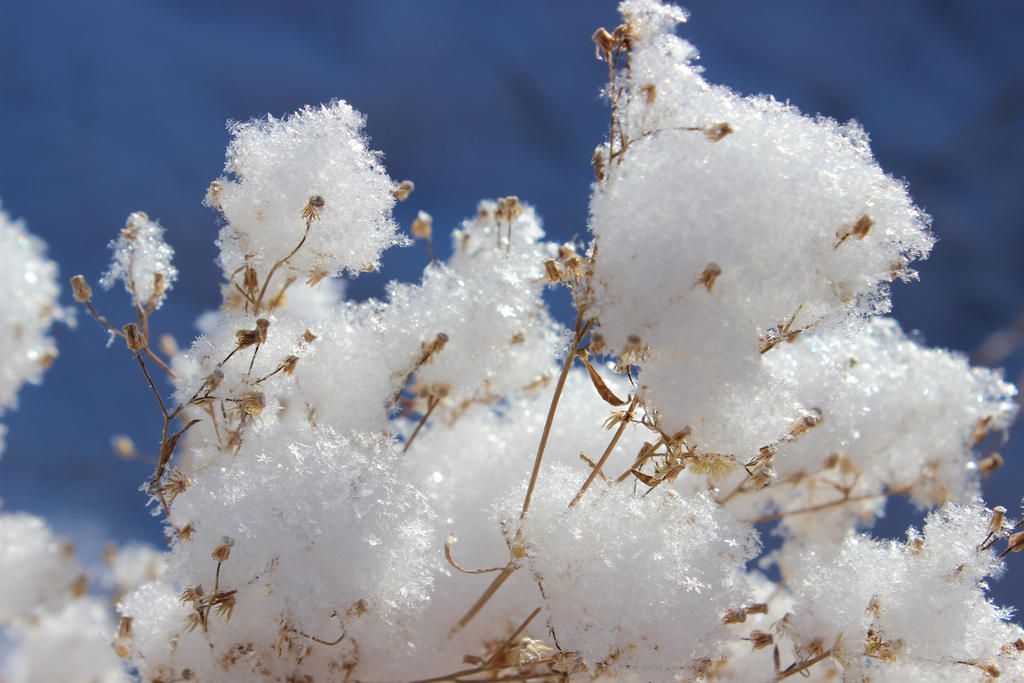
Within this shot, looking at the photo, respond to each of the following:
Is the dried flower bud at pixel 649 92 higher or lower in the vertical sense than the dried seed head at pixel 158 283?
lower

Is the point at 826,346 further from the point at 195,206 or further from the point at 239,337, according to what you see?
the point at 195,206

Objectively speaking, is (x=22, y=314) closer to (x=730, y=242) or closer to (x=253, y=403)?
(x=253, y=403)

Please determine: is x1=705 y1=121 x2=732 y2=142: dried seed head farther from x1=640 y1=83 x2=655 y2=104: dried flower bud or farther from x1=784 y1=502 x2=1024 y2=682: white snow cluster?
x1=784 y1=502 x2=1024 y2=682: white snow cluster

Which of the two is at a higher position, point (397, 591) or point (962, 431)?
point (962, 431)

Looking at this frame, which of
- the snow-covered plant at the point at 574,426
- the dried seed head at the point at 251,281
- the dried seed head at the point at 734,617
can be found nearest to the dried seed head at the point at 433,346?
the snow-covered plant at the point at 574,426

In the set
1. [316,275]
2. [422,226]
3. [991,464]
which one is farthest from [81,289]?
[991,464]

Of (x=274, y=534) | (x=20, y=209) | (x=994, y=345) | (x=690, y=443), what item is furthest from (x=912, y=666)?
(x=20, y=209)

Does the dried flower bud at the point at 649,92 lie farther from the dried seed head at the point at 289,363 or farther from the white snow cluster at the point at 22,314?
the white snow cluster at the point at 22,314
